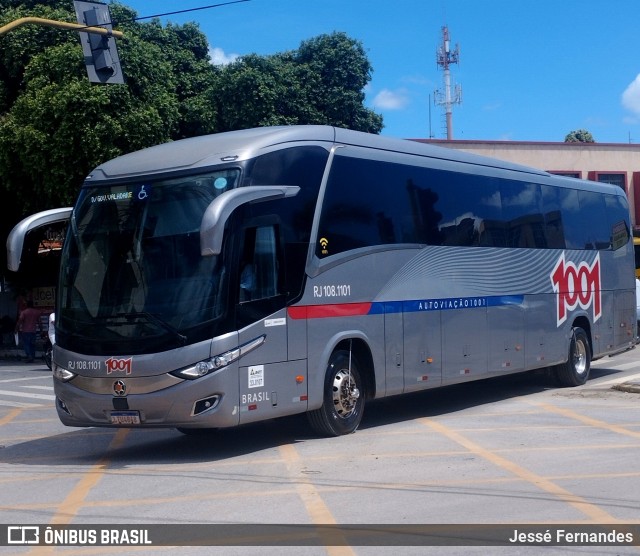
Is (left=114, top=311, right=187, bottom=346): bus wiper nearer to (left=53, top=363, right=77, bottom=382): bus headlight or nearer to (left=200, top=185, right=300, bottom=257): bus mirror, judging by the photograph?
(left=53, top=363, right=77, bottom=382): bus headlight

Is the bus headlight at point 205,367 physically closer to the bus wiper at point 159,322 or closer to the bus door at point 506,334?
the bus wiper at point 159,322

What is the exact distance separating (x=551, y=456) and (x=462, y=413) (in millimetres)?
4151

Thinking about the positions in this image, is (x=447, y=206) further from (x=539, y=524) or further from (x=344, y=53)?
(x=344, y=53)

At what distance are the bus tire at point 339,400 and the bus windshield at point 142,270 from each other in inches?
→ 86.1

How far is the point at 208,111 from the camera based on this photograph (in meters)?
32.2

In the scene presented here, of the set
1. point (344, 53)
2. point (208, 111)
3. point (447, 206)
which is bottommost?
→ point (447, 206)

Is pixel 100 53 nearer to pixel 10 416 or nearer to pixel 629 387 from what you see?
pixel 10 416

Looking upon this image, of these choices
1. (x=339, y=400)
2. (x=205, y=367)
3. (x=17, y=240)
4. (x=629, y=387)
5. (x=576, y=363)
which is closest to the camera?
(x=205, y=367)

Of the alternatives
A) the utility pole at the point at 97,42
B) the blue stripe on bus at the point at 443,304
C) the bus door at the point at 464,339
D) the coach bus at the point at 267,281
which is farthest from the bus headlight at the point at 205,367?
the utility pole at the point at 97,42

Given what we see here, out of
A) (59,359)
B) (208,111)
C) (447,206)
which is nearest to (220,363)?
(59,359)

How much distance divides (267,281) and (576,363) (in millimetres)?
9116

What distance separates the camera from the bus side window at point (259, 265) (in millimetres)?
10961

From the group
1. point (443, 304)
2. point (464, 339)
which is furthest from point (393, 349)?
point (464, 339)

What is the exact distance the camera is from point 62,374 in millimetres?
11391
